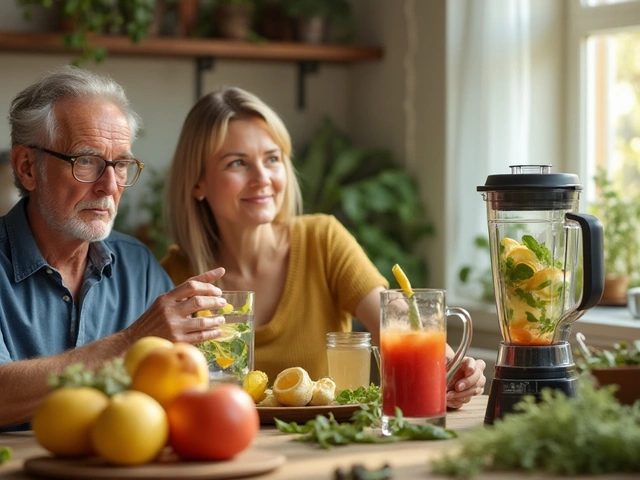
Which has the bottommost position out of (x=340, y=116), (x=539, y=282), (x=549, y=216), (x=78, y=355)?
(x=78, y=355)

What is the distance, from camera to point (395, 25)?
4.11 m

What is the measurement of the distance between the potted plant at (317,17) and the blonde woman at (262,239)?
153 cm

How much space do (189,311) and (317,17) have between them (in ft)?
8.76

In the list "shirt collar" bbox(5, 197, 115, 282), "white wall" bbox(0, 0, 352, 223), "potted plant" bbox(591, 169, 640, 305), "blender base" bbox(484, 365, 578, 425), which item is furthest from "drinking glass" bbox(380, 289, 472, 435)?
"white wall" bbox(0, 0, 352, 223)

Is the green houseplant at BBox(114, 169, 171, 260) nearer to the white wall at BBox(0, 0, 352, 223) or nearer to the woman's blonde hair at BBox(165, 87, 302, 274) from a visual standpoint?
the white wall at BBox(0, 0, 352, 223)

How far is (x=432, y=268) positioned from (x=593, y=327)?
0.86 metres

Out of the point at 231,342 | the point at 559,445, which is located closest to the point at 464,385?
the point at 231,342

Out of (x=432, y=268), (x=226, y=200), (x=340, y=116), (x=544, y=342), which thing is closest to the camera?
(x=544, y=342)

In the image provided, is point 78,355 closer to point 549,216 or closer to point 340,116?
point 549,216

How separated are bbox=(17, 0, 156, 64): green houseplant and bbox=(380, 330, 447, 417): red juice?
7.99 feet

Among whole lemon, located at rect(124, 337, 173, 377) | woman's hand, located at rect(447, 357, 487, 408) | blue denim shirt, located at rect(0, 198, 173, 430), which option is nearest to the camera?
whole lemon, located at rect(124, 337, 173, 377)

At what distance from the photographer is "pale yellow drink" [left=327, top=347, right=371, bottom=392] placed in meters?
1.89

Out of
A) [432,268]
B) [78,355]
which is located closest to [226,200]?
[78,355]

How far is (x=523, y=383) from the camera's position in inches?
63.3
